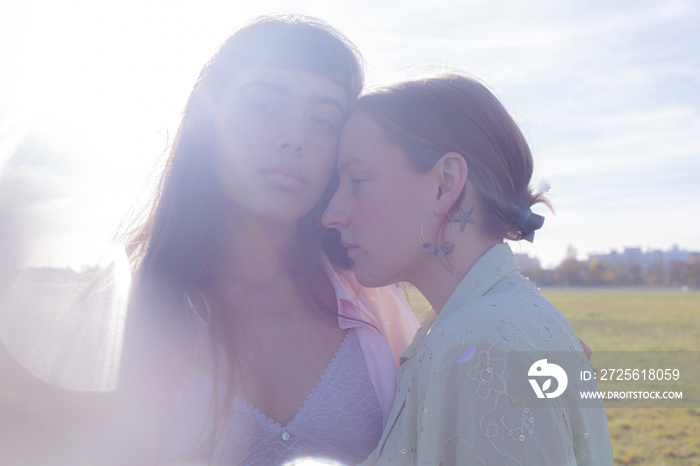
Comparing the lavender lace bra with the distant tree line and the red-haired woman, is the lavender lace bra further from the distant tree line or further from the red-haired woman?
the distant tree line

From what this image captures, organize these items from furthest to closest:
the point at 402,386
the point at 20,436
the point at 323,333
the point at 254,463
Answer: the point at 323,333 → the point at 254,463 → the point at 402,386 → the point at 20,436

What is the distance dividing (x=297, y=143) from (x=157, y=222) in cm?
85

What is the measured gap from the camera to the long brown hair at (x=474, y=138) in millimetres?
2371

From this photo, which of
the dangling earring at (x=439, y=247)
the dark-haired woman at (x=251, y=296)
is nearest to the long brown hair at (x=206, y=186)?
the dark-haired woman at (x=251, y=296)

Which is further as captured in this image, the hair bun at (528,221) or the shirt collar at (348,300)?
the shirt collar at (348,300)

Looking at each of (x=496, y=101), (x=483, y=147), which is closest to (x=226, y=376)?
(x=483, y=147)

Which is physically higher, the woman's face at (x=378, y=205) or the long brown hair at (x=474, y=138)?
the long brown hair at (x=474, y=138)

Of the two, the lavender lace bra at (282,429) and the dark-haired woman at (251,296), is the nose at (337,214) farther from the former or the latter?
the lavender lace bra at (282,429)

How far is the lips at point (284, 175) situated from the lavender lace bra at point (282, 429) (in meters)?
0.97

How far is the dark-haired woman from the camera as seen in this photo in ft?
8.03

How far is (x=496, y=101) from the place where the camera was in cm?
248

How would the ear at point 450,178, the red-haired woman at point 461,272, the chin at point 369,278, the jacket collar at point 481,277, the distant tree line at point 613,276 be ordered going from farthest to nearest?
the distant tree line at point 613,276 < the chin at point 369,278 < the ear at point 450,178 < the jacket collar at point 481,277 < the red-haired woman at point 461,272

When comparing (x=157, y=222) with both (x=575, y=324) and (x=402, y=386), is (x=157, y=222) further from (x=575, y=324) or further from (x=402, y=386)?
(x=575, y=324)

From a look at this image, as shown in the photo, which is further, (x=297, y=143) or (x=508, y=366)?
(x=297, y=143)
